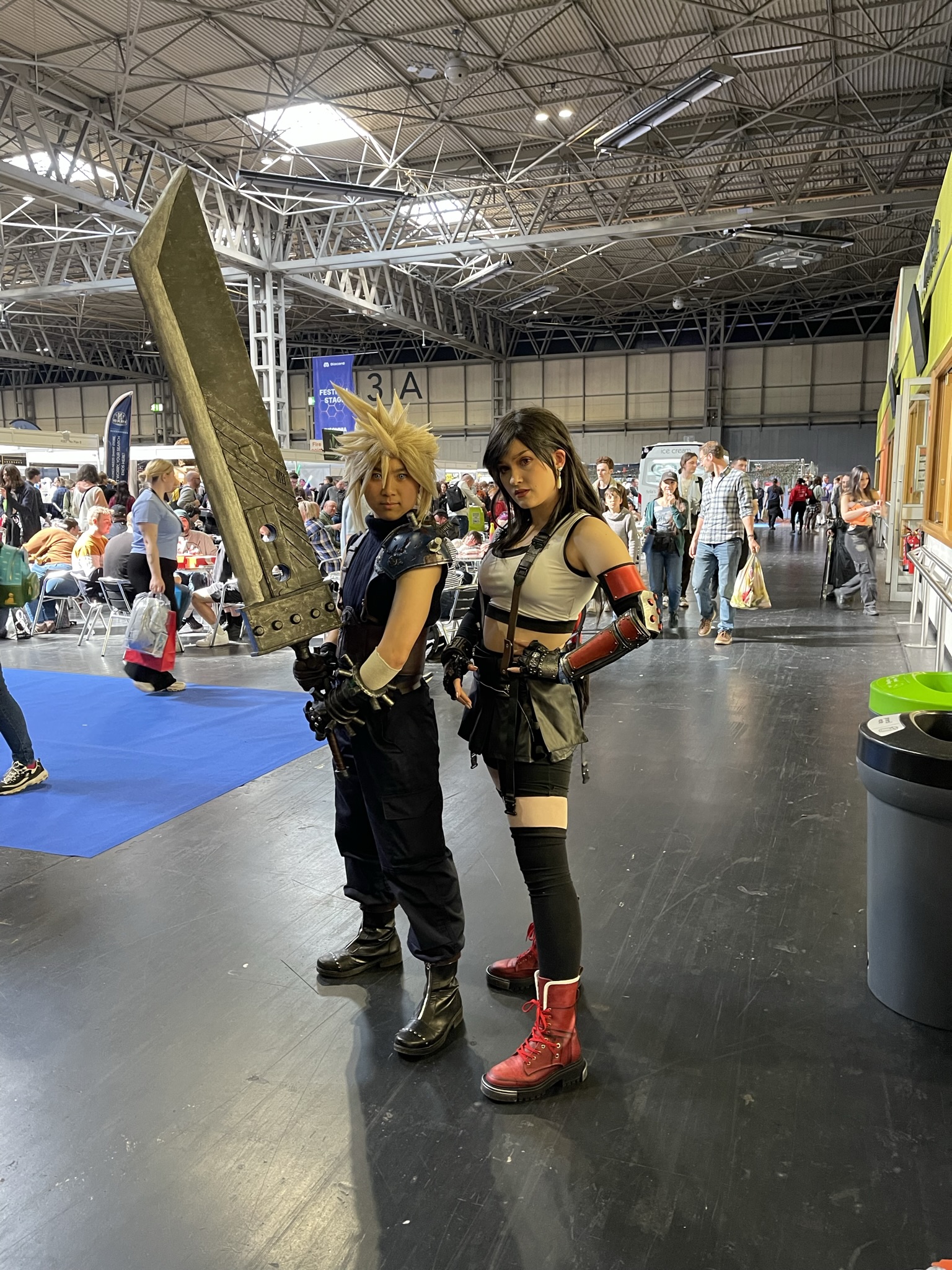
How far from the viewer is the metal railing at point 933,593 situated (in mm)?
5457

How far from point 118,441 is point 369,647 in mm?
13562

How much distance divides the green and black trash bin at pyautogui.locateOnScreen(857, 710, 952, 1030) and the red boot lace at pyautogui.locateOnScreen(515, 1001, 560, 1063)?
935mm

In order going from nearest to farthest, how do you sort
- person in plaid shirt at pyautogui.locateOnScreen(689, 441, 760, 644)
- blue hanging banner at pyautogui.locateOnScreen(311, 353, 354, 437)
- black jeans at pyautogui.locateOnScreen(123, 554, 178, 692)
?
black jeans at pyautogui.locateOnScreen(123, 554, 178, 692) < person in plaid shirt at pyautogui.locateOnScreen(689, 441, 760, 644) < blue hanging banner at pyautogui.locateOnScreen(311, 353, 354, 437)

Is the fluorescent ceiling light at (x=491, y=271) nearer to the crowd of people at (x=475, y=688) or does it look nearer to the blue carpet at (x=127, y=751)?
the blue carpet at (x=127, y=751)

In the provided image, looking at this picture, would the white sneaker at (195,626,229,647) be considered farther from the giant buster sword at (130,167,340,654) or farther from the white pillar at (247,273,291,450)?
the white pillar at (247,273,291,450)

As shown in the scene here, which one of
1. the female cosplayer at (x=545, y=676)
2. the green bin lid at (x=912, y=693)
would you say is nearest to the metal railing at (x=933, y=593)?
the green bin lid at (x=912, y=693)

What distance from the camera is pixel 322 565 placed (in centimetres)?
938

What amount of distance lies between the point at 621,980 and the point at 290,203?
1717 centimetres

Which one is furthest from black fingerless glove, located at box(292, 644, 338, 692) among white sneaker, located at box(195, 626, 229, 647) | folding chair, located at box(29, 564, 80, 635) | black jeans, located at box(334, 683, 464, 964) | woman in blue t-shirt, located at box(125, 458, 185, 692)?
folding chair, located at box(29, 564, 80, 635)

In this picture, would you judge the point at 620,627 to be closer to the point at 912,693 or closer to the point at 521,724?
the point at 521,724

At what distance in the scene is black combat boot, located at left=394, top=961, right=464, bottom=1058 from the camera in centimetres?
208

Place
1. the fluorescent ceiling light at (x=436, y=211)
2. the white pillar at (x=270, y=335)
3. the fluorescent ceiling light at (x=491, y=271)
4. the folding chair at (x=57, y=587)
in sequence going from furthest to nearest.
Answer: the fluorescent ceiling light at (x=491, y=271), the white pillar at (x=270, y=335), the fluorescent ceiling light at (x=436, y=211), the folding chair at (x=57, y=587)

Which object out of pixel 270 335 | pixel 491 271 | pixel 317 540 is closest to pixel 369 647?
pixel 317 540

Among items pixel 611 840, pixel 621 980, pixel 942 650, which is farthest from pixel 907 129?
pixel 621 980
